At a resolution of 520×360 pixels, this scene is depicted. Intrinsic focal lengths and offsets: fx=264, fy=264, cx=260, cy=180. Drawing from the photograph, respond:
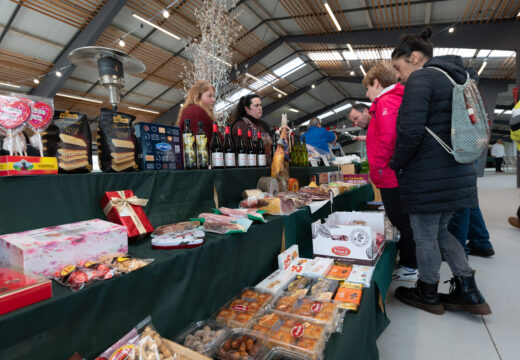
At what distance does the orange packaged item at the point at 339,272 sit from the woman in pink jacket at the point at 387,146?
2.49 feet

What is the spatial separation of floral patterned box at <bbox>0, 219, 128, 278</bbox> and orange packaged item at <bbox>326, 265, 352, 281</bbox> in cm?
96

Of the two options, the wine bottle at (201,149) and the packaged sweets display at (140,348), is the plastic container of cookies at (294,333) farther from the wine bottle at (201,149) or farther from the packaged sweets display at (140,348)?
the wine bottle at (201,149)

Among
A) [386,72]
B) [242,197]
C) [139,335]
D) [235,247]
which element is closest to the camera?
[139,335]

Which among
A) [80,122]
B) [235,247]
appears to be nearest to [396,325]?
[235,247]

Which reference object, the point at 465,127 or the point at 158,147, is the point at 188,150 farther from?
the point at 465,127

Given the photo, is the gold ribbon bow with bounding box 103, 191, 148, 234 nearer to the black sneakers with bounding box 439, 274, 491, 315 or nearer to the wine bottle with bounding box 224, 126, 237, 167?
the wine bottle with bounding box 224, 126, 237, 167

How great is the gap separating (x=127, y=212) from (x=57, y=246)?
31 cm

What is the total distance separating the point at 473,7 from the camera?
5535mm

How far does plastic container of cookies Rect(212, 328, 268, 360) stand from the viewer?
2.59ft

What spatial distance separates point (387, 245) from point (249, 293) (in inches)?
45.8

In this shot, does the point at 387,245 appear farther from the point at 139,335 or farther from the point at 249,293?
the point at 139,335

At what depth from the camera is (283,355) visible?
2.69 ft

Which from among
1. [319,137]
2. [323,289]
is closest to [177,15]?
[319,137]

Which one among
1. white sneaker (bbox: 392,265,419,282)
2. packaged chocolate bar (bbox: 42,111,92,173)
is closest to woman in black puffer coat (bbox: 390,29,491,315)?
white sneaker (bbox: 392,265,419,282)
